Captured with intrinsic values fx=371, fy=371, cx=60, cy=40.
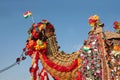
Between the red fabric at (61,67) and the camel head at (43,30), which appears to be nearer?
the red fabric at (61,67)

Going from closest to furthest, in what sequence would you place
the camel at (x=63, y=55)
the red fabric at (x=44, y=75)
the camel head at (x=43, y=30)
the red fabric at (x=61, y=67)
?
the camel at (x=63, y=55), the red fabric at (x=61, y=67), the red fabric at (x=44, y=75), the camel head at (x=43, y=30)

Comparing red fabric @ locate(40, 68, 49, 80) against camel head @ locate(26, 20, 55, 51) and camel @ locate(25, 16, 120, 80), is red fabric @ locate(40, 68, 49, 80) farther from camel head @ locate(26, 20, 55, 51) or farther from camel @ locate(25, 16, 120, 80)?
camel head @ locate(26, 20, 55, 51)

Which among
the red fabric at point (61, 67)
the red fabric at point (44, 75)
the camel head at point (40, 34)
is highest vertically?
the camel head at point (40, 34)

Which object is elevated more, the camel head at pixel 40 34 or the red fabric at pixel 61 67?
the camel head at pixel 40 34

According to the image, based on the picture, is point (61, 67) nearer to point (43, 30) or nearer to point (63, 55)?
point (63, 55)

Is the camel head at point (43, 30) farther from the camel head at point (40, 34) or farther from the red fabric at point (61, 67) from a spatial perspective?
the red fabric at point (61, 67)

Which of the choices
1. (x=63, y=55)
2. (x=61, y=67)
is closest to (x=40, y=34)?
(x=63, y=55)

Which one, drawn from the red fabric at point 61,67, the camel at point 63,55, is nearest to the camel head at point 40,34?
the camel at point 63,55

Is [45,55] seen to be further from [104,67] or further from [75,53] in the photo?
[104,67]

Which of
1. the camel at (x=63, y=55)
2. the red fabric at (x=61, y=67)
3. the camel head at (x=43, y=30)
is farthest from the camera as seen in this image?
the camel head at (x=43, y=30)

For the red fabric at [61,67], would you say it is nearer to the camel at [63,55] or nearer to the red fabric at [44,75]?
the camel at [63,55]

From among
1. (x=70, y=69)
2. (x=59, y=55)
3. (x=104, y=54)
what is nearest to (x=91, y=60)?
(x=104, y=54)

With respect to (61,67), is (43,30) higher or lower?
higher

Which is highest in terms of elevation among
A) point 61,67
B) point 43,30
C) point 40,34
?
point 43,30
